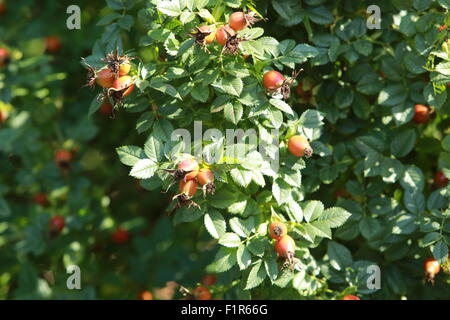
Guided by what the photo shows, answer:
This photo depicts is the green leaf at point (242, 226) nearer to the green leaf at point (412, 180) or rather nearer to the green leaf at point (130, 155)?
the green leaf at point (130, 155)

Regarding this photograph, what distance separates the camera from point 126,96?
165cm

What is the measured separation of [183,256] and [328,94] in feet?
3.51

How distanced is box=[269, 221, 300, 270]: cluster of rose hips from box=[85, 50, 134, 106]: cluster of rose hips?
533 mm

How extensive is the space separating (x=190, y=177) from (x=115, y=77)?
340 mm

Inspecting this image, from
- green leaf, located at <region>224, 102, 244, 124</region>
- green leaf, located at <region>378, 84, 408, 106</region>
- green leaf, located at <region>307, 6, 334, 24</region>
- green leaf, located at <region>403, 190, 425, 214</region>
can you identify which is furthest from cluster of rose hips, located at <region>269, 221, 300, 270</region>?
green leaf, located at <region>307, 6, 334, 24</region>

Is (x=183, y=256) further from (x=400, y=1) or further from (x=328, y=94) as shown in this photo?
(x=400, y=1)

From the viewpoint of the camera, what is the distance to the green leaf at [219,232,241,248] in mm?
1550

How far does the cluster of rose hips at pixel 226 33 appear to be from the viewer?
144 cm

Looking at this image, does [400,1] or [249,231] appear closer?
[249,231]

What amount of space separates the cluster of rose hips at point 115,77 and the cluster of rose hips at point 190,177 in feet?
0.86

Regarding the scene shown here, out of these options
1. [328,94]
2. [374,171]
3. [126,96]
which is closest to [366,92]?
[328,94]

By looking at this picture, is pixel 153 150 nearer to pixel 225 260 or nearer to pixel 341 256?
pixel 225 260

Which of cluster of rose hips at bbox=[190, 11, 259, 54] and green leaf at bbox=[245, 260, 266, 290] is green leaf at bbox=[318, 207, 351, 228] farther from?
cluster of rose hips at bbox=[190, 11, 259, 54]
